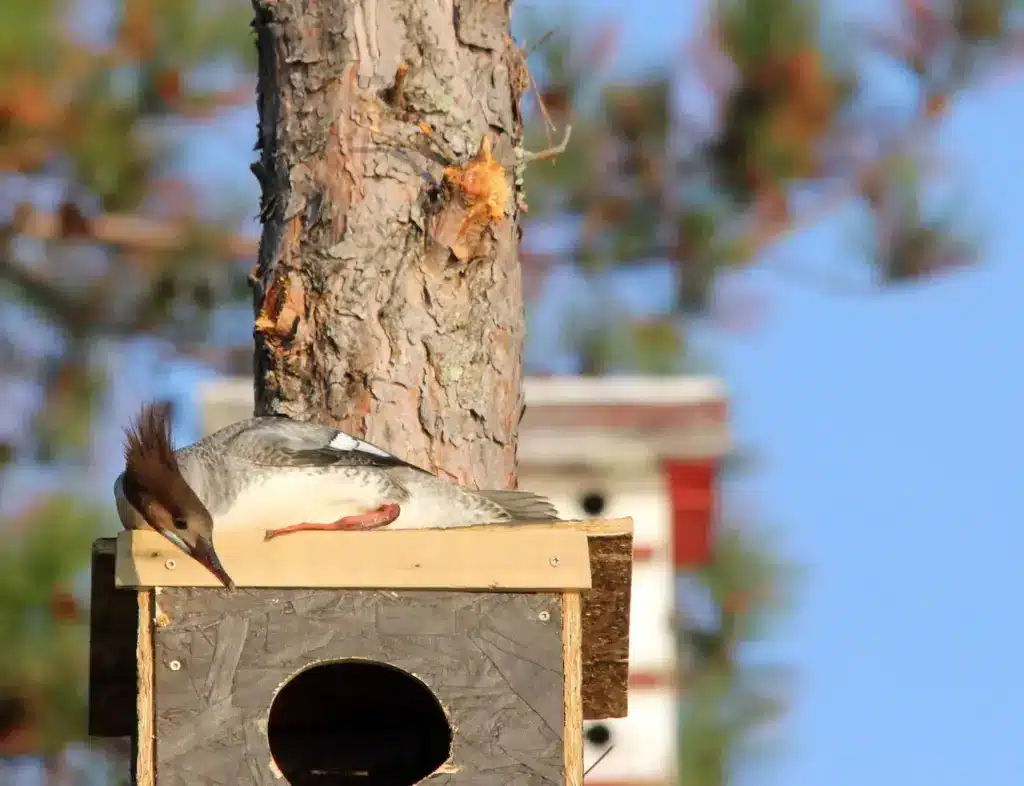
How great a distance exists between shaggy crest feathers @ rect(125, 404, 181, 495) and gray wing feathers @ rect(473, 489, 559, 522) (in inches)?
26.8

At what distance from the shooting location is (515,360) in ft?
15.8

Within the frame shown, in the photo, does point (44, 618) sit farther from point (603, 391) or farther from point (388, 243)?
point (388, 243)

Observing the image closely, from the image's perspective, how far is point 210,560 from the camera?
3.74 metres

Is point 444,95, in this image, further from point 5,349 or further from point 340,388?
point 5,349

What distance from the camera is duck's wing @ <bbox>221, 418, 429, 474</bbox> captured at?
14.0 feet

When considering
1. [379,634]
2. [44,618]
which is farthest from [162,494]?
[44,618]

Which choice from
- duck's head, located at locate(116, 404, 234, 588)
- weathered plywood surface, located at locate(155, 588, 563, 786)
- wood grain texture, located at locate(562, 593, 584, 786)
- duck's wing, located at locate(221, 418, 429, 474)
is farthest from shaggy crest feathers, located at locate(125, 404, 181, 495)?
wood grain texture, located at locate(562, 593, 584, 786)

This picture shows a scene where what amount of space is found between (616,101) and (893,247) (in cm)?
121

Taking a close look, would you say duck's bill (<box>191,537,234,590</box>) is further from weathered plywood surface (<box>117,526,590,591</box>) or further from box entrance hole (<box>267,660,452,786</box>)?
box entrance hole (<box>267,660,452,786</box>)

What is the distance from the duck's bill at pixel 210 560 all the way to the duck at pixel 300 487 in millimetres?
278

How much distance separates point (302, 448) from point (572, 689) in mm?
895

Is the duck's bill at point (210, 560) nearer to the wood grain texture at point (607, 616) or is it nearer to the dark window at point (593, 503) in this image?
the wood grain texture at point (607, 616)

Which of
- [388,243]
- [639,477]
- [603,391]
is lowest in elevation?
[639,477]

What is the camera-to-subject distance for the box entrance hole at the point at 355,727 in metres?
4.67
